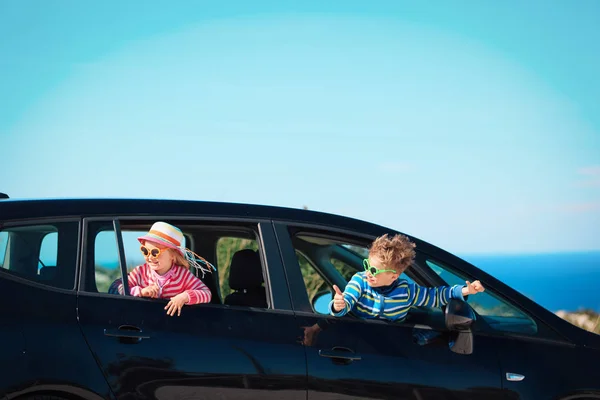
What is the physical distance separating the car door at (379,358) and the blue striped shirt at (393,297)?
0.25 ft

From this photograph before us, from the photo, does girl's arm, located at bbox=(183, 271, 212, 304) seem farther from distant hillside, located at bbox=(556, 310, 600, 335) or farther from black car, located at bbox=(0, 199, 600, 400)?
distant hillside, located at bbox=(556, 310, 600, 335)

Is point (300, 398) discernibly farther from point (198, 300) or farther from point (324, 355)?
point (198, 300)

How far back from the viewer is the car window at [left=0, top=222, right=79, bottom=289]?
408cm

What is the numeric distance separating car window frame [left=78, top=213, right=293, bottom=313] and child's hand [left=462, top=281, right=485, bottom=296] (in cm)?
93

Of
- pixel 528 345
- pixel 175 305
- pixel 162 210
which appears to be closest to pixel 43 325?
pixel 175 305

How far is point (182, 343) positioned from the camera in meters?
4.10

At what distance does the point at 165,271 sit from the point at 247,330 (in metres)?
0.64

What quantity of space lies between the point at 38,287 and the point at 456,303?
79.0 inches

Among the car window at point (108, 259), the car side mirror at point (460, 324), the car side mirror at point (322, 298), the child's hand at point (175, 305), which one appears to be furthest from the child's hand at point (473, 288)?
the car window at point (108, 259)

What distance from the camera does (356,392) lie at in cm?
425

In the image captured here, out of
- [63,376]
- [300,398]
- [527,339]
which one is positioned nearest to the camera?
[63,376]

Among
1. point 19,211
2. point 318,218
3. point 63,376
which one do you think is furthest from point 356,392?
point 19,211

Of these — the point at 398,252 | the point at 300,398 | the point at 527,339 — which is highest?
the point at 398,252

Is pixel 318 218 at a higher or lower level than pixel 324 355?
higher
